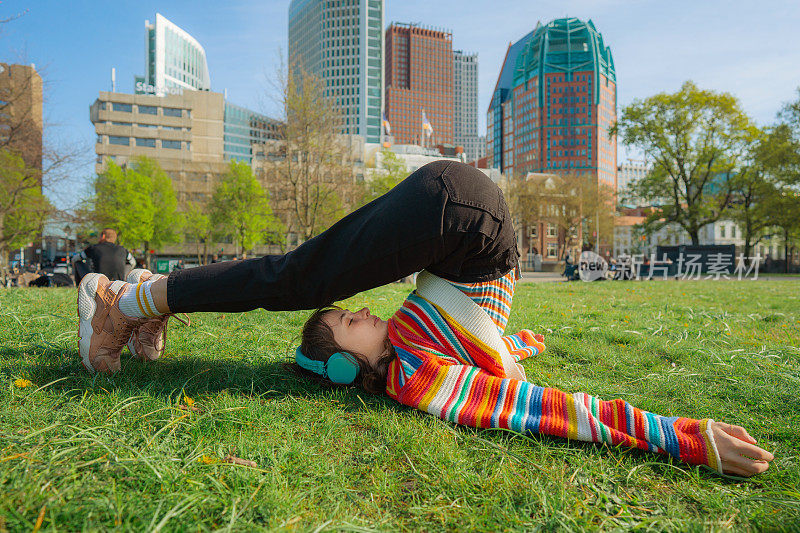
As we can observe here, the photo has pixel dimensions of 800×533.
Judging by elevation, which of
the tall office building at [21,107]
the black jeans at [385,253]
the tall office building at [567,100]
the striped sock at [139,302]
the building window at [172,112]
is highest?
the tall office building at [567,100]

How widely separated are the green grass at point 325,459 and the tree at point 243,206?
36501mm

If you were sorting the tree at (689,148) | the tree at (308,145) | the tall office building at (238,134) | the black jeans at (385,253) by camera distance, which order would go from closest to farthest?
the black jeans at (385,253), the tree at (308,145), the tree at (689,148), the tall office building at (238,134)

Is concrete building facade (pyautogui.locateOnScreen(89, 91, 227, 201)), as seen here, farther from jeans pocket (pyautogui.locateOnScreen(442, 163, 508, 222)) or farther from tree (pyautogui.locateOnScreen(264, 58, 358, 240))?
jeans pocket (pyautogui.locateOnScreen(442, 163, 508, 222))

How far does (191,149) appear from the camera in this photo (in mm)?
68062

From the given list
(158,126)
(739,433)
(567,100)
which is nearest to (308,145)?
(739,433)

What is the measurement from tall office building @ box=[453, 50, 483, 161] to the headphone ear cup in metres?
186

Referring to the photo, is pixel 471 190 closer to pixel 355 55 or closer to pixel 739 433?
pixel 739 433

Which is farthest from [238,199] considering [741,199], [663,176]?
[741,199]

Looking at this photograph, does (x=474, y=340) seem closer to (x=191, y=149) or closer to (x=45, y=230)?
(x=45, y=230)

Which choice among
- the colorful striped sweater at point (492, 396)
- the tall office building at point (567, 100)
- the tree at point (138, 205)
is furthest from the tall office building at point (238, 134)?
the colorful striped sweater at point (492, 396)

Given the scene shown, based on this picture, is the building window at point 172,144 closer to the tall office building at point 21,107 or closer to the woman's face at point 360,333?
the tall office building at point 21,107

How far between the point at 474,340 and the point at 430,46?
620 feet

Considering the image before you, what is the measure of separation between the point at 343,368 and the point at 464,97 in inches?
8186

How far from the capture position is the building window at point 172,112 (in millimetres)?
67250
